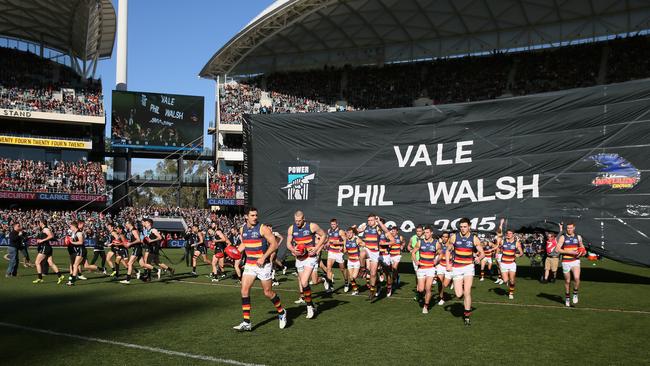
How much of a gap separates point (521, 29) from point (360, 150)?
1313 inches

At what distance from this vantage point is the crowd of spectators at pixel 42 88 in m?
49.2

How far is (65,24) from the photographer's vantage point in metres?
55.0

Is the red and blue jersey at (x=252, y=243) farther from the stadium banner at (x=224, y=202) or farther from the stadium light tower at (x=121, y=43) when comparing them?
the stadium light tower at (x=121, y=43)

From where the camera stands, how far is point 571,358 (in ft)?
27.8

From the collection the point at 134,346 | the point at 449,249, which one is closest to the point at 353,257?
the point at 449,249

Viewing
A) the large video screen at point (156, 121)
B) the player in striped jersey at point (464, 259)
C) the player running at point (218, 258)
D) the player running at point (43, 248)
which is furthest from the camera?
the large video screen at point (156, 121)

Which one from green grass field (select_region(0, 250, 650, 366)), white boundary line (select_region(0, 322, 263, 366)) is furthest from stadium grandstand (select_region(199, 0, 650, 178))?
white boundary line (select_region(0, 322, 263, 366))

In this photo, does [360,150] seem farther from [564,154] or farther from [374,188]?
[564,154]

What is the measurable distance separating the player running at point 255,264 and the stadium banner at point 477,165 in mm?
9909

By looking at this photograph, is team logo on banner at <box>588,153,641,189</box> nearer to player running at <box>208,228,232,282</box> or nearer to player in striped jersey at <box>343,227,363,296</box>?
player in striped jersey at <box>343,227,363,296</box>

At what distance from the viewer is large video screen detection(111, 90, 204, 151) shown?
50969 millimetres

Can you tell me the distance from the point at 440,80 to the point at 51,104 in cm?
3547

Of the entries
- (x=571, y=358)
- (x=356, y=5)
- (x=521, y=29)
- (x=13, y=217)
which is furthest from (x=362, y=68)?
(x=571, y=358)

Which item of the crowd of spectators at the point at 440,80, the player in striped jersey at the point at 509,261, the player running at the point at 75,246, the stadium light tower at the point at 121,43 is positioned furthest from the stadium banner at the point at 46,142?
the player in striped jersey at the point at 509,261
